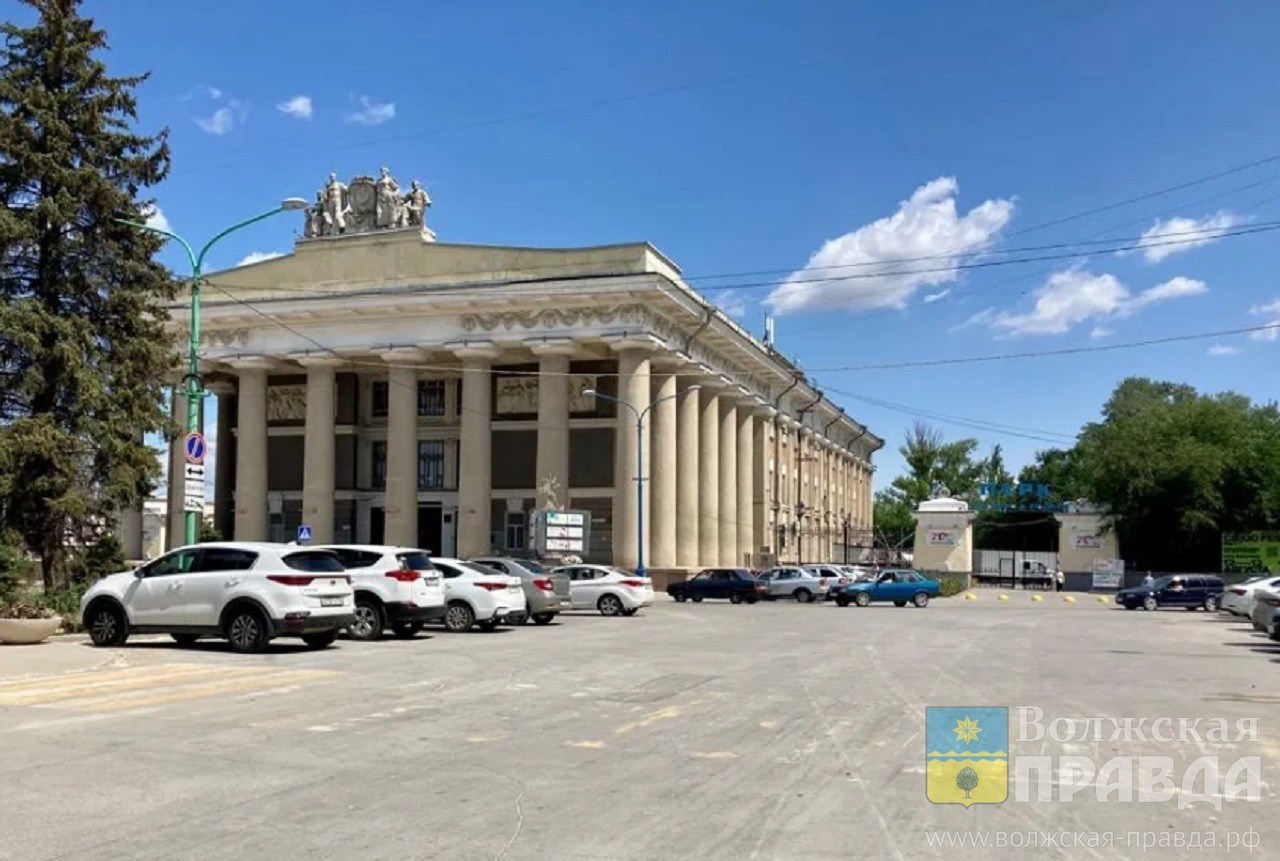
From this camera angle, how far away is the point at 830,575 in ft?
158

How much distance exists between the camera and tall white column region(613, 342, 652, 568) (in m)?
49.2

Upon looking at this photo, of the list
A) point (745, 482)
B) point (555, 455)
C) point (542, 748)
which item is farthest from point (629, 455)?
point (542, 748)

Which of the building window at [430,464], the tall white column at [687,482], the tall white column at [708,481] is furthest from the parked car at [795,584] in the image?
the building window at [430,464]

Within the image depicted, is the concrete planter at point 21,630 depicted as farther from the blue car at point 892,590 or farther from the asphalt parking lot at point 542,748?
the blue car at point 892,590

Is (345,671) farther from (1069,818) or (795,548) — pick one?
(795,548)

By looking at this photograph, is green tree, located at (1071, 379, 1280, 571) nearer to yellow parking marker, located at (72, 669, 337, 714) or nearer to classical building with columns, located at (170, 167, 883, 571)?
classical building with columns, located at (170, 167, 883, 571)

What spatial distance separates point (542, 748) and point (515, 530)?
4661 cm

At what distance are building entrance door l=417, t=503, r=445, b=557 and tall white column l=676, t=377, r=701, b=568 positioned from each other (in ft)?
43.4

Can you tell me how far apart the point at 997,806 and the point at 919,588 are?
37.0 m

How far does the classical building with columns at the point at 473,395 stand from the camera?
164 feet

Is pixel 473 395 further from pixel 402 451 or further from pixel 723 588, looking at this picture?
pixel 723 588

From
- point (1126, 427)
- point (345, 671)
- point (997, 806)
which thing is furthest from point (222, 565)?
point (1126, 427)

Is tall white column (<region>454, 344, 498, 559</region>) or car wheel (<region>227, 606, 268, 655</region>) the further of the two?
tall white column (<region>454, 344, 498, 559</region>)

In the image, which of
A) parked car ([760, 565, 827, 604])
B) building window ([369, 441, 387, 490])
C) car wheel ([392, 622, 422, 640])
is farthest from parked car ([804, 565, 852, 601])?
car wheel ([392, 622, 422, 640])
